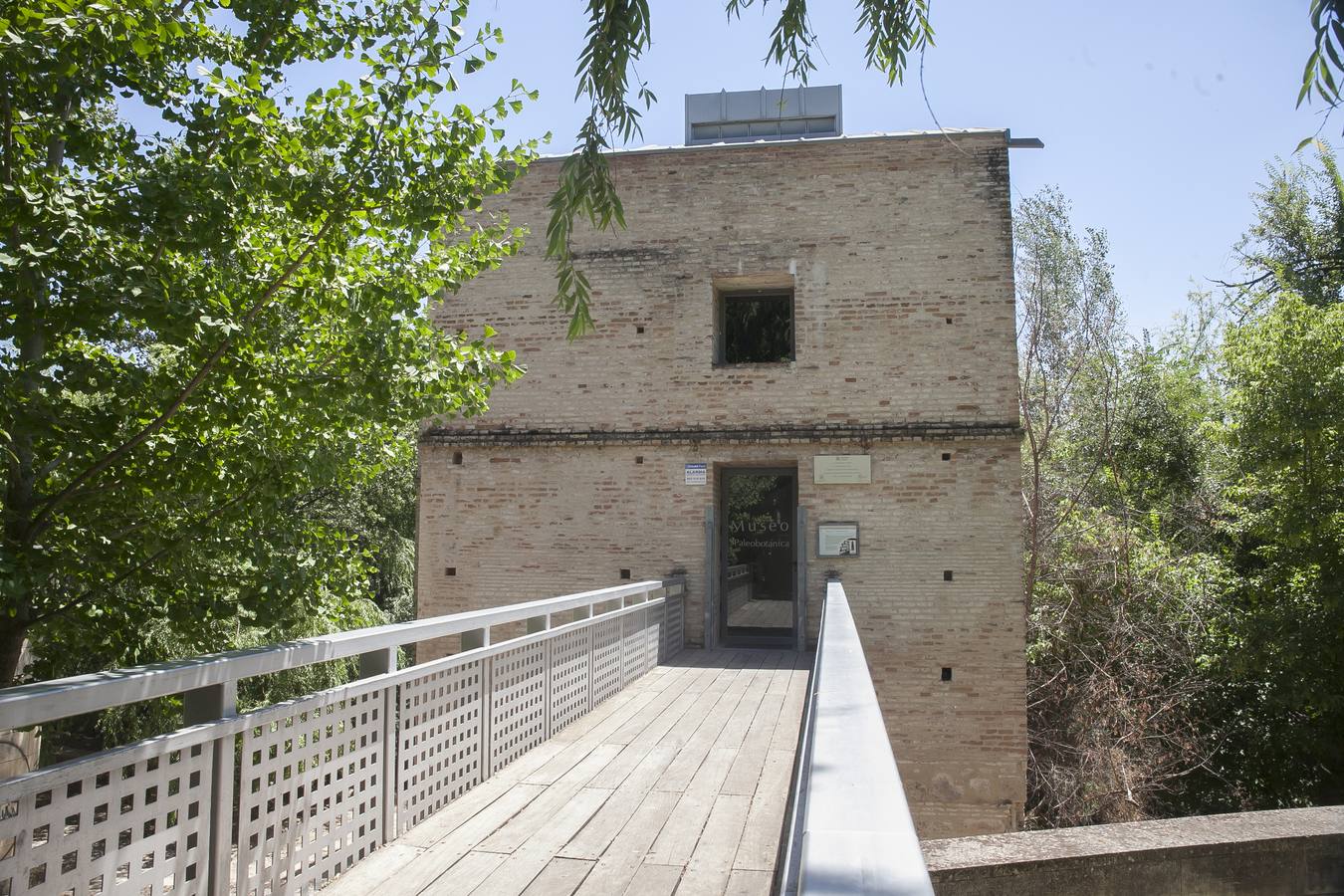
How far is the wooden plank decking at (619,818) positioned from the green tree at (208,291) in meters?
2.48

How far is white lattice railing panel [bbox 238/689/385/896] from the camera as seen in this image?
282 centimetres

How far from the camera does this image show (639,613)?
8555 millimetres

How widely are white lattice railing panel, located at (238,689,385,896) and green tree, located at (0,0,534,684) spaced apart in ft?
7.87

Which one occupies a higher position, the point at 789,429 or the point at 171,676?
the point at 789,429

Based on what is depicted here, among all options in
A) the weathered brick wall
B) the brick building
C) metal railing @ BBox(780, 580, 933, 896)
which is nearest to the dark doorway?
the brick building

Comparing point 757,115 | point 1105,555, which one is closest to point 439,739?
point 757,115

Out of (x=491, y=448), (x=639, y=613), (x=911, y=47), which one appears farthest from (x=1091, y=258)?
(x=911, y=47)

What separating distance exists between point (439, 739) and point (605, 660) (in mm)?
3084

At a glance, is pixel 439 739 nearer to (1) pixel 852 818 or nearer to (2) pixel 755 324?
(1) pixel 852 818

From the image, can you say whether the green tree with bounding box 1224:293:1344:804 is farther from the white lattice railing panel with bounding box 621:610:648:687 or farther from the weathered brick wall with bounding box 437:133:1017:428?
the white lattice railing panel with bounding box 621:610:648:687

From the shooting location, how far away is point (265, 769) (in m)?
2.88

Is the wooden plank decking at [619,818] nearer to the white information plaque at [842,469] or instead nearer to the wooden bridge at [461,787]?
the wooden bridge at [461,787]

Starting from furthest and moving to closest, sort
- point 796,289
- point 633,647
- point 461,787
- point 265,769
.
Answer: point 796,289 → point 633,647 → point 461,787 → point 265,769

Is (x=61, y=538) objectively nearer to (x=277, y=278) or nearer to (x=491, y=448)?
(x=277, y=278)
